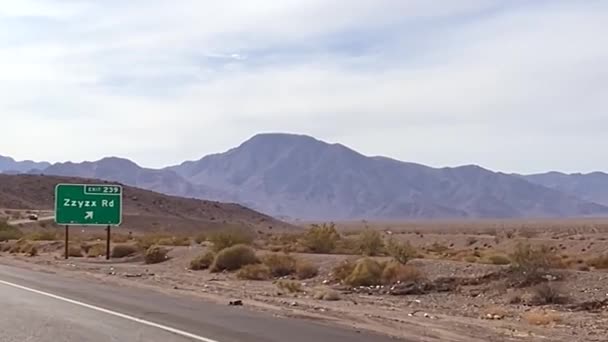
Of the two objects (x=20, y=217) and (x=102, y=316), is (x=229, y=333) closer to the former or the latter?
(x=102, y=316)

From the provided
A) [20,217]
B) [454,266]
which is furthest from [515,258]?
[20,217]

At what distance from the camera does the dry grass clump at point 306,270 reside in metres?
34.9

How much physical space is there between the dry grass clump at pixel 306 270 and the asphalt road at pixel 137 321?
9196 millimetres

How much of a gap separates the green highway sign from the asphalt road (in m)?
19.9

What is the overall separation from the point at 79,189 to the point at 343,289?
1971 centimetres

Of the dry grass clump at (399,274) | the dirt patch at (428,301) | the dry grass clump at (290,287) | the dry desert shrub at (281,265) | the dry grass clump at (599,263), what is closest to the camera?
the dirt patch at (428,301)

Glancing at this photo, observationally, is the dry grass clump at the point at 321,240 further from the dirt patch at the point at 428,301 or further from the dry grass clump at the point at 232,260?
the dirt patch at the point at 428,301

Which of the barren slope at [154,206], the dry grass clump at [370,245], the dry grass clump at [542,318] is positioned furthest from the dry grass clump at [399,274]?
the barren slope at [154,206]

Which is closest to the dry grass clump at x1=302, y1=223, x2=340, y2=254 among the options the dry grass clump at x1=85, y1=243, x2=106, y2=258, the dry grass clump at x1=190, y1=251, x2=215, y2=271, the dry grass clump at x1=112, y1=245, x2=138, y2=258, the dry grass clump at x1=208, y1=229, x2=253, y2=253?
the dry grass clump at x1=208, y1=229, x2=253, y2=253

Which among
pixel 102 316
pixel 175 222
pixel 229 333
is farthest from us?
pixel 175 222

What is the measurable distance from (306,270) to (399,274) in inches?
197

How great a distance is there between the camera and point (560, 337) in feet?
60.4

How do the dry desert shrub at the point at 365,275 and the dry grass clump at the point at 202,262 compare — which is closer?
the dry desert shrub at the point at 365,275

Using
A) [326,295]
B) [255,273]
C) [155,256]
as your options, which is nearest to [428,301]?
[326,295]
